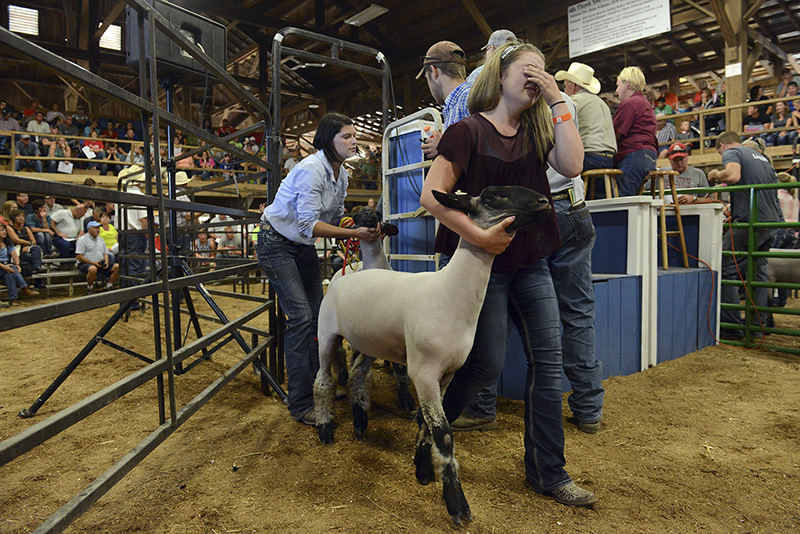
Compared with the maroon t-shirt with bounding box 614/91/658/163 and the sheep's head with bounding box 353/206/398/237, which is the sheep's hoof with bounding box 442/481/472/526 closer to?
the sheep's head with bounding box 353/206/398/237

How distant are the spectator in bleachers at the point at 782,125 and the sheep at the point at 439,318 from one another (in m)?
10.9

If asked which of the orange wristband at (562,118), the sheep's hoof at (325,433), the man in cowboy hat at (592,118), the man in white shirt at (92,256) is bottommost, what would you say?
the sheep's hoof at (325,433)

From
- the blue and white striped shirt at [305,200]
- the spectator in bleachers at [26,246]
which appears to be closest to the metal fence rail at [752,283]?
the blue and white striped shirt at [305,200]

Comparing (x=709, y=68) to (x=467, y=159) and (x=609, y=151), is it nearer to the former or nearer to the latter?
(x=609, y=151)

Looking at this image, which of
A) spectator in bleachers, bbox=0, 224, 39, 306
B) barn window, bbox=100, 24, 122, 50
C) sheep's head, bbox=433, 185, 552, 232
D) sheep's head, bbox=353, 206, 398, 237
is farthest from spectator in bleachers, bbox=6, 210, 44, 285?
barn window, bbox=100, 24, 122, 50

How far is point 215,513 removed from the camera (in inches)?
74.3

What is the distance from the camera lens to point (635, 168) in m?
4.41

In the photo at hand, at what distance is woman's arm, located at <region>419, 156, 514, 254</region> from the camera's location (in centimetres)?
168

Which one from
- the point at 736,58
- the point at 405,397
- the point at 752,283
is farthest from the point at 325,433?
the point at 736,58

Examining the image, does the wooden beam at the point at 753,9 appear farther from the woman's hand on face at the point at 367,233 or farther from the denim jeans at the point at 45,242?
the denim jeans at the point at 45,242

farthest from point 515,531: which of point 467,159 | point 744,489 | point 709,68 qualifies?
point 709,68

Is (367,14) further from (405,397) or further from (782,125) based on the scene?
(405,397)

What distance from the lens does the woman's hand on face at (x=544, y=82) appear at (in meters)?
1.74

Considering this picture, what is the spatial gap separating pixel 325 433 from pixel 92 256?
799 cm
